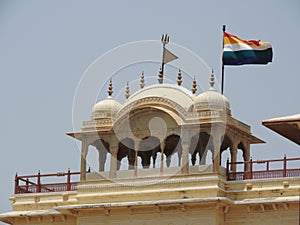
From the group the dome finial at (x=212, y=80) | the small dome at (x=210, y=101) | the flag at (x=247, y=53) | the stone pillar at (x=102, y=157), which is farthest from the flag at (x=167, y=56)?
the stone pillar at (x=102, y=157)

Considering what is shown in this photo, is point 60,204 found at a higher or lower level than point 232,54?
lower

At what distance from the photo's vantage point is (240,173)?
3816cm

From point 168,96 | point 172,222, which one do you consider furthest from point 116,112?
point 172,222

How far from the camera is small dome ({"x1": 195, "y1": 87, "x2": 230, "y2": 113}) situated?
126 ft

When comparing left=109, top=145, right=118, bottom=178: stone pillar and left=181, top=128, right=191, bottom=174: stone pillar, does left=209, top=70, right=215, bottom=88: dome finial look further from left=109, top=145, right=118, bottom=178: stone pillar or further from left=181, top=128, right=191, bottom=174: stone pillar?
left=109, top=145, right=118, bottom=178: stone pillar

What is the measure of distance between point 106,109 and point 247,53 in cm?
493

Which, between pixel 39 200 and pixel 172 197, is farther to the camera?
pixel 39 200

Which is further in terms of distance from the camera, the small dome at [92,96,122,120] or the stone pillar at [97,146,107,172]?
the stone pillar at [97,146,107,172]

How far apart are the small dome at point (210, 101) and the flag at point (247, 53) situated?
6.78 feet

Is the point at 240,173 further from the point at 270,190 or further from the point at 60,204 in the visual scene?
the point at 60,204

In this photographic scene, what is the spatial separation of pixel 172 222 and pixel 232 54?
20.4ft

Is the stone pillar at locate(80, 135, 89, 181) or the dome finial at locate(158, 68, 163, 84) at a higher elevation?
the dome finial at locate(158, 68, 163, 84)

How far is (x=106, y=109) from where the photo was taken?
40.3m

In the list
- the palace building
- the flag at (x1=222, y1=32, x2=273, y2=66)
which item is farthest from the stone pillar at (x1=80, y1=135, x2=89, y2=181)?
the flag at (x1=222, y1=32, x2=273, y2=66)
